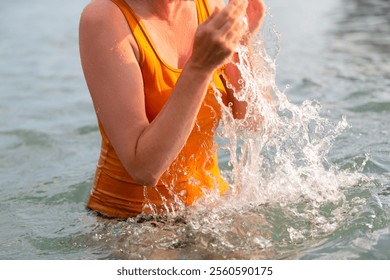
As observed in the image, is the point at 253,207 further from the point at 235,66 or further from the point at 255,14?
the point at 255,14

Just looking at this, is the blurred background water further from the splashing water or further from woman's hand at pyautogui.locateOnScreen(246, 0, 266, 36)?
woman's hand at pyautogui.locateOnScreen(246, 0, 266, 36)

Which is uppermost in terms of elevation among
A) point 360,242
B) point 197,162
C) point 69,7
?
point 197,162

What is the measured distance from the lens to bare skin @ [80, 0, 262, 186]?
8.63ft

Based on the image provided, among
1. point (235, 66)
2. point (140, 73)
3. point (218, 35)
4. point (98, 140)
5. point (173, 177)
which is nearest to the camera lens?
point (218, 35)

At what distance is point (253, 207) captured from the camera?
351cm

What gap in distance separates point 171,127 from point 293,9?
7.01 meters

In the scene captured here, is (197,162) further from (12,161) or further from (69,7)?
(69,7)

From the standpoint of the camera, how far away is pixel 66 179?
4820 mm

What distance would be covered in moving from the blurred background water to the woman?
0.17 m

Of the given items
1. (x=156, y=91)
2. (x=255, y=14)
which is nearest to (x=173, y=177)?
(x=156, y=91)

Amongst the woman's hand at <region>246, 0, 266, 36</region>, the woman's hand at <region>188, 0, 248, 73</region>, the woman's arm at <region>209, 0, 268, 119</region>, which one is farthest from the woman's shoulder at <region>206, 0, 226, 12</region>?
the woman's hand at <region>188, 0, 248, 73</region>

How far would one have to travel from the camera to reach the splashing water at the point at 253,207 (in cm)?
318

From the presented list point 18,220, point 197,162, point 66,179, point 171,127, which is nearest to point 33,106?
point 66,179

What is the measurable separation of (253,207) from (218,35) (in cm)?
114
